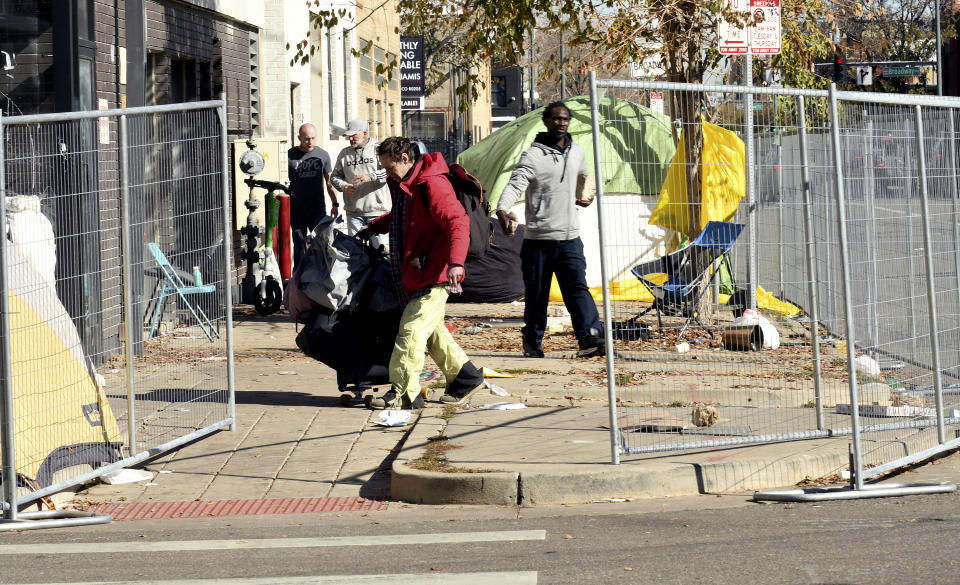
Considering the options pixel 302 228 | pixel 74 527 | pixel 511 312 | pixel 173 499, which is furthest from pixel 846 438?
pixel 302 228

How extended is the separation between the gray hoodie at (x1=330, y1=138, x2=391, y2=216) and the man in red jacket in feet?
15.6

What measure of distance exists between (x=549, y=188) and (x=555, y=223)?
30cm

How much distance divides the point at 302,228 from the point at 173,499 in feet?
29.1

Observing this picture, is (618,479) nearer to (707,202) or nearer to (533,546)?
(533,546)

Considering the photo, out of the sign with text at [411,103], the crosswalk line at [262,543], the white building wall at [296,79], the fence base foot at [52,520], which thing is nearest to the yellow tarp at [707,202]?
the crosswalk line at [262,543]

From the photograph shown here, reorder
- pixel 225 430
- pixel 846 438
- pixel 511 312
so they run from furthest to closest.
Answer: pixel 511 312
pixel 225 430
pixel 846 438

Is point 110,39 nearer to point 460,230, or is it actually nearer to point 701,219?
point 460,230

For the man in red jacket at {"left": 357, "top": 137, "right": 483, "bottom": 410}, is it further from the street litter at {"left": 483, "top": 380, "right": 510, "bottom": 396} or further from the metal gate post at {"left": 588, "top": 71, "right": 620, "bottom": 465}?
the metal gate post at {"left": 588, "top": 71, "right": 620, "bottom": 465}

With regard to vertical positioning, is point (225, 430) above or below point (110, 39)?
below

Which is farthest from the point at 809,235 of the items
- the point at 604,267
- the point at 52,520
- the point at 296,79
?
the point at 296,79

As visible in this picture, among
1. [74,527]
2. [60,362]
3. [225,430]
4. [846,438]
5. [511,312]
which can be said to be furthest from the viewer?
[511,312]

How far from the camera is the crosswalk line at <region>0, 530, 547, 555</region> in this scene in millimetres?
5895

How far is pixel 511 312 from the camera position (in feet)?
49.8

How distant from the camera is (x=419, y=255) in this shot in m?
8.83
